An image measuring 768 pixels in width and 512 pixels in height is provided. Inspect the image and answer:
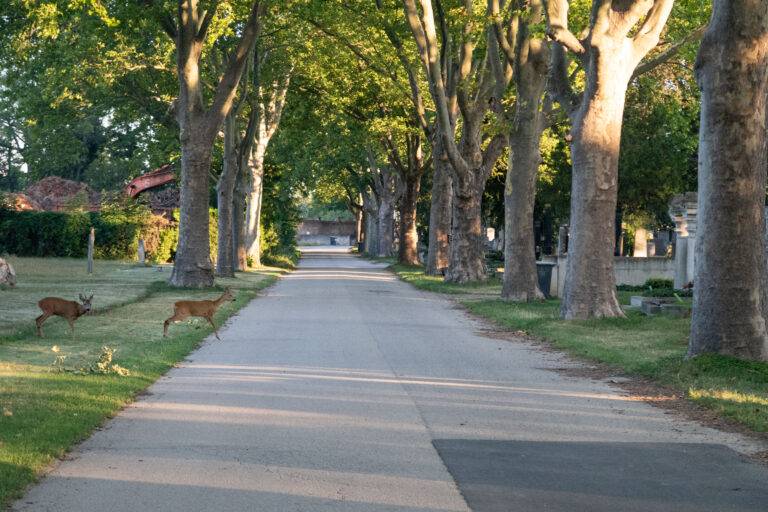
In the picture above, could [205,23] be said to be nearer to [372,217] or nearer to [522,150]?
[522,150]

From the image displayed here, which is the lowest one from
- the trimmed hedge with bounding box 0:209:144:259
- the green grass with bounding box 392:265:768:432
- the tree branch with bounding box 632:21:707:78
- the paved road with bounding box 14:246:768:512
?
the paved road with bounding box 14:246:768:512

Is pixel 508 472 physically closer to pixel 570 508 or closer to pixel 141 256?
pixel 570 508

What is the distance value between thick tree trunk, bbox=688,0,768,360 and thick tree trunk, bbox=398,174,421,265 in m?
43.3

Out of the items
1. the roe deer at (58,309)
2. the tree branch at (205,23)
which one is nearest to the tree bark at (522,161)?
the tree branch at (205,23)

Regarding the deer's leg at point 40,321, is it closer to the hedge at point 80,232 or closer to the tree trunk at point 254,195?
the tree trunk at point 254,195

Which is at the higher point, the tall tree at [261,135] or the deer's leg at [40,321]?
the tall tree at [261,135]

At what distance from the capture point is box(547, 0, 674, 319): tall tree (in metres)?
19.8

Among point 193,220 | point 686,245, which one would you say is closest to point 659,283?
point 686,245

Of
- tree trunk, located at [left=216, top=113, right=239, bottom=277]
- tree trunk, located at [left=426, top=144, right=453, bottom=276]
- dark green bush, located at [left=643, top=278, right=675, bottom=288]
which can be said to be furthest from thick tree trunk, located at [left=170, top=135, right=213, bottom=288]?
tree trunk, located at [left=426, top=144, right=453, bottom=276]

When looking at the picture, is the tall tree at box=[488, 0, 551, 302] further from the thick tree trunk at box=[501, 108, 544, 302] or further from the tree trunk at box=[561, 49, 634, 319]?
the tree trunk at box=[561, 49, 634, 319]

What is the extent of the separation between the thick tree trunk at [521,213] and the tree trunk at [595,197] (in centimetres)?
599

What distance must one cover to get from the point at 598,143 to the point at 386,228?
168ft

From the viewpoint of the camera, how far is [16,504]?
664 centimetres

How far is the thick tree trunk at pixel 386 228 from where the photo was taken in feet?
226
